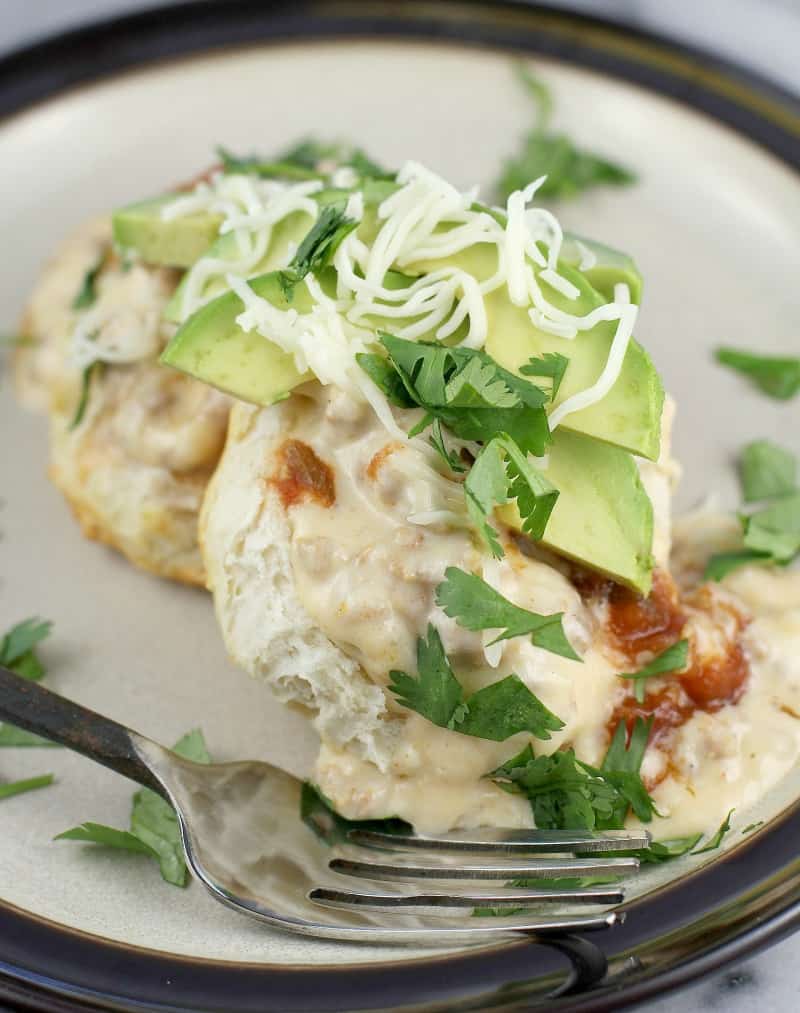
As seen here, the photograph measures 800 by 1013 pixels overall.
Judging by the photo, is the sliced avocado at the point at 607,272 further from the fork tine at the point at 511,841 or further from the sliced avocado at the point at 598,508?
the fork tine at the point at 511,841

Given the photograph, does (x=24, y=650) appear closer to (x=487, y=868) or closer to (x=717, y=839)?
(x=487, y=868)

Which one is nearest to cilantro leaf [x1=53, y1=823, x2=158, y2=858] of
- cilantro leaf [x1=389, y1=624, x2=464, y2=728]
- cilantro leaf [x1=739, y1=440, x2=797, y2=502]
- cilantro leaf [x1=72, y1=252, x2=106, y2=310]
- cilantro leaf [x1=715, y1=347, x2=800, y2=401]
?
cilantro leaf [x1=389, y1=624, x2=464, y2=728]

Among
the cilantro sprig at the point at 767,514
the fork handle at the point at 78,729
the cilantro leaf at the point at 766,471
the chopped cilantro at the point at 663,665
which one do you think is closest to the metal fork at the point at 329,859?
the fork handle at the point at 78,729

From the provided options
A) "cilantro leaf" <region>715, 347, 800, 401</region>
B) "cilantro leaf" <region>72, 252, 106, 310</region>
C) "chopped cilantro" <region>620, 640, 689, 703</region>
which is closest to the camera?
"chopped cilantro" <region>620, 640, 689, 703</region>

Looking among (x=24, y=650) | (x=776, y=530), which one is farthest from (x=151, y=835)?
(x=776, y=530)

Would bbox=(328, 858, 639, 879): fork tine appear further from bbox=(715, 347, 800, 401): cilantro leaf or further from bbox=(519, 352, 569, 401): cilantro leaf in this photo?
bbox=(715, 347, 800, 401): cilantro leaf

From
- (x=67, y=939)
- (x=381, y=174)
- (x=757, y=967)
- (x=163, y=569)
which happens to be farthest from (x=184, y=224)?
(x=757, y=967)
